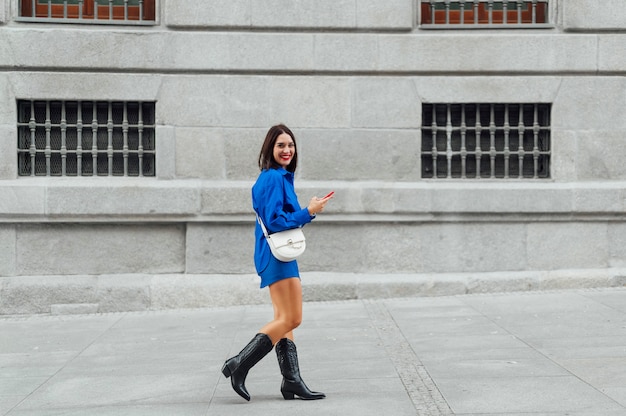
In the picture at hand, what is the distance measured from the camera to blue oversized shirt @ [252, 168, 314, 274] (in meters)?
5.58

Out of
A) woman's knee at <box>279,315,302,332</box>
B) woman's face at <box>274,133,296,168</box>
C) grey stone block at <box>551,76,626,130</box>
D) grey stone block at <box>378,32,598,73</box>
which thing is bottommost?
woman's knee at <box>279,315,302,332</box>

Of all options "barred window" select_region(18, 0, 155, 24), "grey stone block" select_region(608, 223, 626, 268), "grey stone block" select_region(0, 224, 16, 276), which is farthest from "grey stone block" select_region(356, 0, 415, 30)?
"grey stone block" select_region(0, 224, 16, 276)

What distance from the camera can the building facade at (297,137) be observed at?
34.1ft

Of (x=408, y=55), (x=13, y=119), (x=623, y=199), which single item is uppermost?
(x=408, y=55)

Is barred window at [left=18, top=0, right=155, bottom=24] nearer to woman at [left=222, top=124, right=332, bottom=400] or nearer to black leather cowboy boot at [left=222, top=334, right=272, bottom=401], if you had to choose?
woman at [left=222, top=124, right=332, bottom=400]

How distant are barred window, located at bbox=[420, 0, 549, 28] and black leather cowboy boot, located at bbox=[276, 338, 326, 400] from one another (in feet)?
21.1

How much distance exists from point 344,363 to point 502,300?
3637mm

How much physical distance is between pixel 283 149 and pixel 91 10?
→ 19.7ft

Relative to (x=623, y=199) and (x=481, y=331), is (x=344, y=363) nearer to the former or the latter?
(x=481, y=331)

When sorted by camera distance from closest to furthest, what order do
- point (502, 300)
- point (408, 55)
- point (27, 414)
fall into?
point (27, 414)
point (502, 300)
point (408, 55)

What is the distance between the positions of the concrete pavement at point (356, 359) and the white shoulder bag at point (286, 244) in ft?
3.27

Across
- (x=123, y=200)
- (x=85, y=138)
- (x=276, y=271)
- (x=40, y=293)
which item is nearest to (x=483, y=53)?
(x=123, y=200)

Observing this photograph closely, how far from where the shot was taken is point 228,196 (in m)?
10.5

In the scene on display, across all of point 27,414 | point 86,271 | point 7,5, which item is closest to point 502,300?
point 86,271
